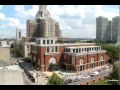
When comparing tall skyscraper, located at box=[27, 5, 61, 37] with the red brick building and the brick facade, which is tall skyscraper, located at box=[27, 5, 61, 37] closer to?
the red brick building

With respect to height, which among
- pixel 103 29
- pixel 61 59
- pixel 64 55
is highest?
pixel 103 29

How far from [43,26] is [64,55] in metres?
3.20

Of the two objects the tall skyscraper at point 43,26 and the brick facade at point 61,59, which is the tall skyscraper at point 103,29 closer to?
the brick facade at point 61,59

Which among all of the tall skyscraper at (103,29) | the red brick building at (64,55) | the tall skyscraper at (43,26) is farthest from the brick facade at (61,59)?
the tall skyscraper at (43,26)

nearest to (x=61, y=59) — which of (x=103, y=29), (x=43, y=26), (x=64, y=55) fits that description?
(x=64, y=55)

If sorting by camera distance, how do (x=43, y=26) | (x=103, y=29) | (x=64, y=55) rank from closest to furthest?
(x=64, y=55) → (x=103, y=29) → (x=43, y=26)

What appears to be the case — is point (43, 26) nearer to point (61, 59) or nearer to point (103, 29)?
point (103, 29)

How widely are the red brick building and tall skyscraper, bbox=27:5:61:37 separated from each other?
2.15 meters

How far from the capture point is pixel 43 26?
352 inches

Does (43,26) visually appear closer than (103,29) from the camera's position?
No

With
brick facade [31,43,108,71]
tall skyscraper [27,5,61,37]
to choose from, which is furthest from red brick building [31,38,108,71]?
tall skyscraper [27,5,61,37]

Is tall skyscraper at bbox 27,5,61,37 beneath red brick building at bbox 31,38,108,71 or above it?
above

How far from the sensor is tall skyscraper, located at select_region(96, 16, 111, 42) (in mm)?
6570

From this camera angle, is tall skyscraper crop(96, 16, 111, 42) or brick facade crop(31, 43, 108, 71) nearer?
brick facade crop(31, 43, 108, 71)
